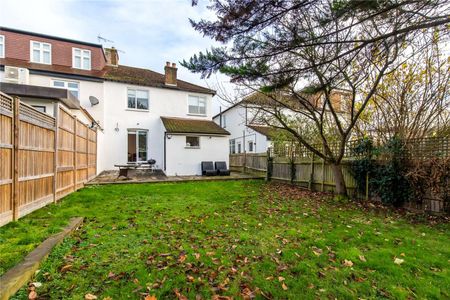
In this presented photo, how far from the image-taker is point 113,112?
1595 centimetres

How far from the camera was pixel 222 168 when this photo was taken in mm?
15344

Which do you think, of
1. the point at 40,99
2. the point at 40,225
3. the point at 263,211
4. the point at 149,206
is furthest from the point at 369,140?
the point at 40,99

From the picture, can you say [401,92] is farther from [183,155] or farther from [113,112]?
[113,112]

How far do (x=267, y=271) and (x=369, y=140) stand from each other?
7109 mm

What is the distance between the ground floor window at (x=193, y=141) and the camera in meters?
15.4

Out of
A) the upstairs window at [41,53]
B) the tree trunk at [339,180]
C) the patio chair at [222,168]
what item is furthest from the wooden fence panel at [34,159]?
the upstairs window at [41,53]

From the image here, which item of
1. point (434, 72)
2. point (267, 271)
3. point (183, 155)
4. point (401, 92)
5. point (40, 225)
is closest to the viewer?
point (267, 271)

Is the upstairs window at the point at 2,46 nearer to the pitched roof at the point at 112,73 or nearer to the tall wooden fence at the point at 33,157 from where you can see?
the pitched roof at the point at 112,73

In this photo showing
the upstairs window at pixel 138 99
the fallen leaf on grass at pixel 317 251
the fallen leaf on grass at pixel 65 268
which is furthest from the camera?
the upstairs window at pixel 138 99

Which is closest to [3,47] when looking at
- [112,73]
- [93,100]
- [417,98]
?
[112,73]

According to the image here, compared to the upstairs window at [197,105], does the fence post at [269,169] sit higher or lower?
lower

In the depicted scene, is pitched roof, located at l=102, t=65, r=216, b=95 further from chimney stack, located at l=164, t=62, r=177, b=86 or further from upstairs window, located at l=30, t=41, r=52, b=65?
upstairs window, located at l=30, t=41, r=52, b=65

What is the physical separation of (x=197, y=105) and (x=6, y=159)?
14782 millimetres

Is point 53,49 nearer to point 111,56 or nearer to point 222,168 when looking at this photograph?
point 111,56
